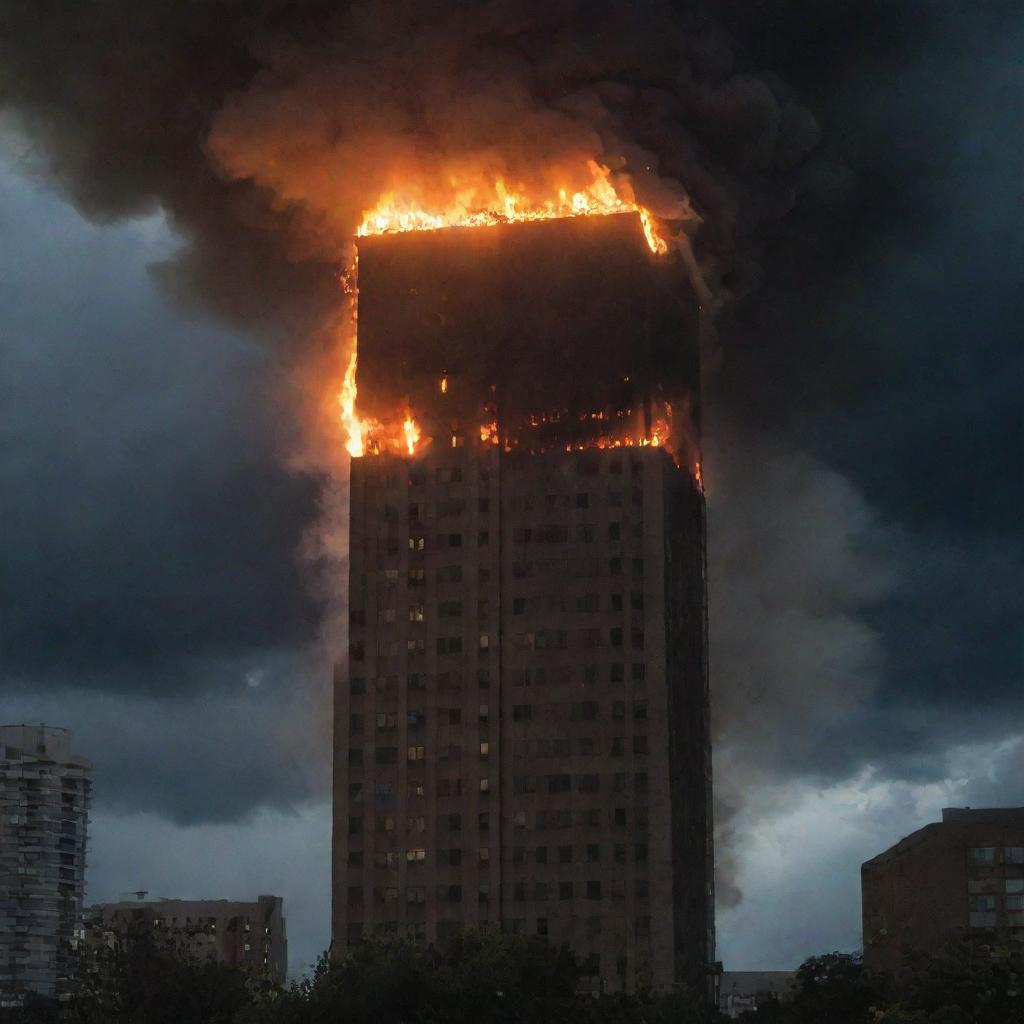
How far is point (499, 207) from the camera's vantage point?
174m

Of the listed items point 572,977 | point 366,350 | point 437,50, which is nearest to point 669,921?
point 572,977

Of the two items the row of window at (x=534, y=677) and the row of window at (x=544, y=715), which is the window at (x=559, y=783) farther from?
the row of window at (x=534, y=677)

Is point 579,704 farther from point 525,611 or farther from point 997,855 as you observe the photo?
point 997,855

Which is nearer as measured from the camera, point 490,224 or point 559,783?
point 559,783

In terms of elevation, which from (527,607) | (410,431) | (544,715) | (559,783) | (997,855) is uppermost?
(410,431)

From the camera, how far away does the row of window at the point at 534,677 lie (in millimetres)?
167000

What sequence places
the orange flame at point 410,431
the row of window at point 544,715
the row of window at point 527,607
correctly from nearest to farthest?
1. the row of window at point 544,715
2. the row of window at point 527,607
3. the orange flame at point 410,431

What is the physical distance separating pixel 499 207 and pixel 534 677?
1245 inches

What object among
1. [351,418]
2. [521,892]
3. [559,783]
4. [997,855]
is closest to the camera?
[521,892]

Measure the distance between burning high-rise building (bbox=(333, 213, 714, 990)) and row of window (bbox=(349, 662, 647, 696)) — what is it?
0.43 ft

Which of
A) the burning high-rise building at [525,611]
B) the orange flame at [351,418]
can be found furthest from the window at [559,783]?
the orange flame at [351,418]

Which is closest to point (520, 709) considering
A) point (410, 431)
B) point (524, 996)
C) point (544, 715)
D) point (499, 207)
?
point (544, 715)

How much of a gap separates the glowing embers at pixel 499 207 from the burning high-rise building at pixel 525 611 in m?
1.11

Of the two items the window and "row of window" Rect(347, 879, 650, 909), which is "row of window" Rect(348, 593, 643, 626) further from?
"row of window" Rect(347, 879, 650, 909)
